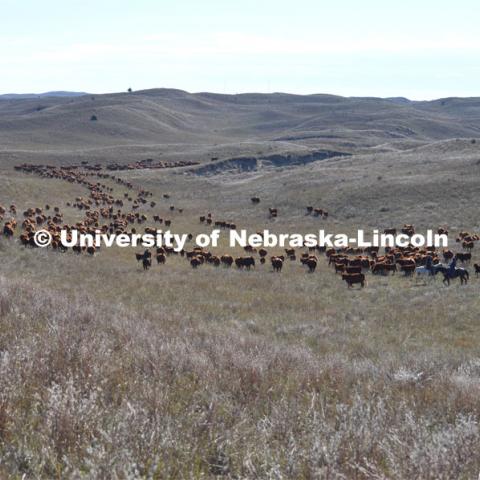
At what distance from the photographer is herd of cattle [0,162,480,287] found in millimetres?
25578

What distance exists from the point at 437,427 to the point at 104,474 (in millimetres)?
3208

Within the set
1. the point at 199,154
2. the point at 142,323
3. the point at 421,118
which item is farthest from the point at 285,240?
the point at 421,118

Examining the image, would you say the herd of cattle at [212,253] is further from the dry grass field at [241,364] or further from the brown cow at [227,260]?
the dry grass field at [241,364]

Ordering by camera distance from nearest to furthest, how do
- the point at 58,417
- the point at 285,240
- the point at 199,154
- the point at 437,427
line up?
the point at 58,417, the point at 437,427, the point at 285,240, the point at 199,154

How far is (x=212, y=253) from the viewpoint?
31.1 m

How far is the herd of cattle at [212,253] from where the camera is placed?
2558 centimetres

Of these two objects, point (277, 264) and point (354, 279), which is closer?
point (354, 279)

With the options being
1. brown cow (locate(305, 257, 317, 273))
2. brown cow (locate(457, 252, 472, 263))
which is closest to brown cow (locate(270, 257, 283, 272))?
brown cow (locate(305, 257, 317, 273))

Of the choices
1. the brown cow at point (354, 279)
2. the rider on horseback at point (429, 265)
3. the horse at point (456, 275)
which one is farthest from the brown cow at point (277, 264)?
the horse at point (456, 275)

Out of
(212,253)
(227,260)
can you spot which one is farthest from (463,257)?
(212,253)

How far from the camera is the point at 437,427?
17.4 ft

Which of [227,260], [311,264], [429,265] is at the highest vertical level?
[429,265]

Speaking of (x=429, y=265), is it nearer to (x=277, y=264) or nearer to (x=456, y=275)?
(x=456, y=275)

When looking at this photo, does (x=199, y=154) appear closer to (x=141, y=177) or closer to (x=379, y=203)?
→ (x=141, y=177)
